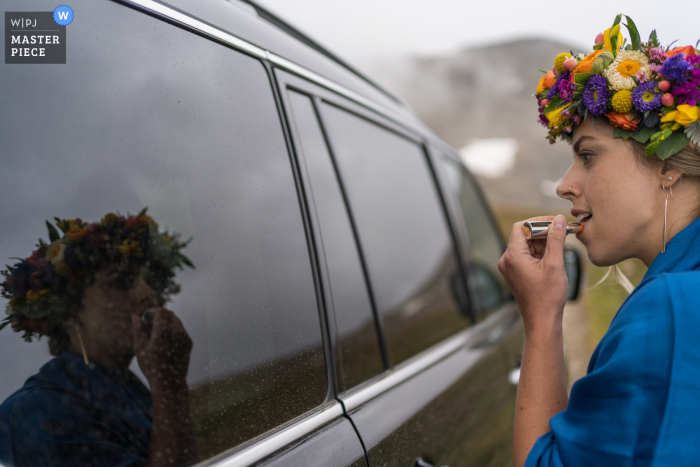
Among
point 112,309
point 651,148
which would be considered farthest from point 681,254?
point 112,309

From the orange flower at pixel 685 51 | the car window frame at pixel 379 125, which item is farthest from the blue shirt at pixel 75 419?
the orange flower at pixel 685 51

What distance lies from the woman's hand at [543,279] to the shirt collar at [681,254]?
200 millimetres

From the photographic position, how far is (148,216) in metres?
0.98

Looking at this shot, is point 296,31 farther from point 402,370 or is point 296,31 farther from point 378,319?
point 402,370

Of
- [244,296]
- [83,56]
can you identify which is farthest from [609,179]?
[83,56]

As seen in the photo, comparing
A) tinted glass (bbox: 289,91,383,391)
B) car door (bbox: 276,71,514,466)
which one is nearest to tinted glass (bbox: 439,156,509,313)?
car door (bbox: 276,71,514,466)

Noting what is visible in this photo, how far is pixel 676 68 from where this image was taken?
117 centimetres

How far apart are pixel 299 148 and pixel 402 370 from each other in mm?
901

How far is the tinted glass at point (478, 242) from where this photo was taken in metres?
2.83

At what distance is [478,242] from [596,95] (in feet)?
6.49

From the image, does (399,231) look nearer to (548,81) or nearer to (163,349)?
(548,81)

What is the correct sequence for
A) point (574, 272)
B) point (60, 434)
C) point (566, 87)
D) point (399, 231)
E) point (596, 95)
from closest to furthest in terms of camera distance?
point (60, 434) → point (596, 95) → point (566, 87) → point (399, 231) → point (574, 272)

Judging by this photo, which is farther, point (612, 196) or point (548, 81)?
point (548, 81)

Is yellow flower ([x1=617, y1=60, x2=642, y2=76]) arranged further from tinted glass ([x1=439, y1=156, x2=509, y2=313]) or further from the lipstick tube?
tinted glass ([x1=439, y1=156, x2=509, y2=313])
